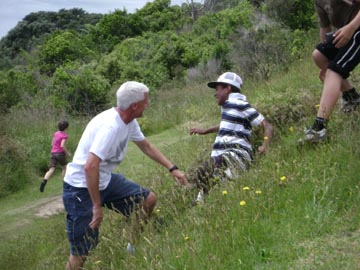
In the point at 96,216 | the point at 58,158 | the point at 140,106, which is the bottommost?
the point at 58,158

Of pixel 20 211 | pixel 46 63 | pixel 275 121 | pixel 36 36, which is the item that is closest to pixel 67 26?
pixel 36 36

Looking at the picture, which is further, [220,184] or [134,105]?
[134,105]

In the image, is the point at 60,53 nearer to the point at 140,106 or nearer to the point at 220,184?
the point at 140,106

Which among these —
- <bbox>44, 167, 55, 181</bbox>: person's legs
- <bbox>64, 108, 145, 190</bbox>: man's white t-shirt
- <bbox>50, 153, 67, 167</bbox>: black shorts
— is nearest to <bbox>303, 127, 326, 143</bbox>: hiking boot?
<bbox>64, 108, 145, 190</bbox>: man's white t-shirt

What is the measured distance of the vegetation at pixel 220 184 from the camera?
362 cm

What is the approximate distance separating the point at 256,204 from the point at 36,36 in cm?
5090

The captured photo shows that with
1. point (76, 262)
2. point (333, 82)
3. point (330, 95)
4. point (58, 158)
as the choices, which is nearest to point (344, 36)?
point (333, 82)

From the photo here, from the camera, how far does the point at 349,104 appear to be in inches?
215

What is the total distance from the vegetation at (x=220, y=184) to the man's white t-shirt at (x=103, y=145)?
0.56 metres

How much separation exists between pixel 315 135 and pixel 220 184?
2.98 feet

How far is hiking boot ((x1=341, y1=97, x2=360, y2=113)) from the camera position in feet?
Result: 17.6

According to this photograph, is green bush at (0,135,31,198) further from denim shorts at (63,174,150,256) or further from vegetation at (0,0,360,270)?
denim shorts at (63,174,150,256)

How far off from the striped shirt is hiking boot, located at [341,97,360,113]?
32.0 inches

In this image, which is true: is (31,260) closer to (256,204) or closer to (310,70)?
(256,204)
